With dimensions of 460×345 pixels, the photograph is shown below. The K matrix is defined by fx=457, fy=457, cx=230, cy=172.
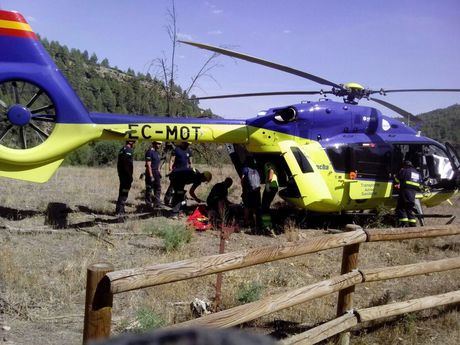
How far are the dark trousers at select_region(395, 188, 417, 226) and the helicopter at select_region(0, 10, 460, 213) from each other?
2.20 feet

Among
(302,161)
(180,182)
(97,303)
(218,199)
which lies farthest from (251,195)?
(97,303)

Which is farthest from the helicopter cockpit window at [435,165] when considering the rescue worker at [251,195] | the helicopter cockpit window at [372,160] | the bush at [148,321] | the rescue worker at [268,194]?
the bush at [148,321]

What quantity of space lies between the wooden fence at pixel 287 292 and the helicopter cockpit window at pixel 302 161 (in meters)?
4.10

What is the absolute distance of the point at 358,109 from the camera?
34.6 feet

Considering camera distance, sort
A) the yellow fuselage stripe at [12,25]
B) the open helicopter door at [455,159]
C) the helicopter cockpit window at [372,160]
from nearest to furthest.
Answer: the yellow fuselage stripe at [12,25] < the helicopter cockpit window at [372,160] < the open helicopter door at [455,159]

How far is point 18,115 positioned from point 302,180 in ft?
18.3

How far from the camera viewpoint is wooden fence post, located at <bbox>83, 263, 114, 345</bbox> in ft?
9.52

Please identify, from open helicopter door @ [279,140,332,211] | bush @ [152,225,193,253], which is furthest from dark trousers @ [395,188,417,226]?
bush @ [152,225,193,253]

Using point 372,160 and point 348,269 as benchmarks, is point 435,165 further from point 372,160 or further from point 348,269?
point 348,269

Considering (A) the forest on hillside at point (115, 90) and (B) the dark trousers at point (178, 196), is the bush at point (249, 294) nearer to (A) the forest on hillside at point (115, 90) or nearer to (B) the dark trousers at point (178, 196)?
(B) the dark trousers at point (178, 196)

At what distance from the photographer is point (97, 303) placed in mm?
2908

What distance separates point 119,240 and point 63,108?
8.84 feet

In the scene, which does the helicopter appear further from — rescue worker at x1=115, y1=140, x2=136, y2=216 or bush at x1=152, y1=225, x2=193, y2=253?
bush at x1=152, y1=225, x2=193, y2=253

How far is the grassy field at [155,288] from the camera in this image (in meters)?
4.70
